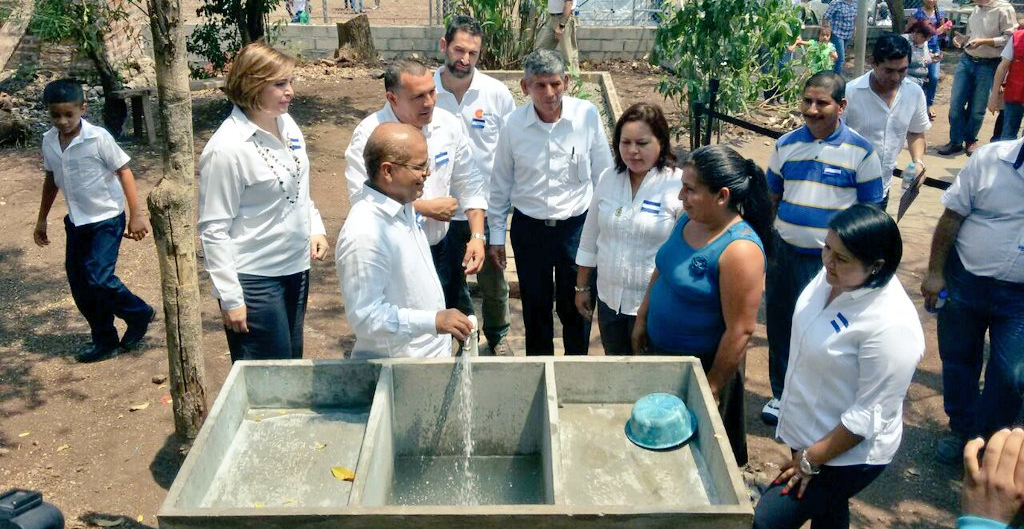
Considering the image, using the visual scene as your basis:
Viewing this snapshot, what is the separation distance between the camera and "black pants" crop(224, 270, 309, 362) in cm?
368

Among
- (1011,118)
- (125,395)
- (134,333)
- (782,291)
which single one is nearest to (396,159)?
(782,291)

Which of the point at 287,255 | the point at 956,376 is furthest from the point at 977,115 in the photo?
the point at 287,255

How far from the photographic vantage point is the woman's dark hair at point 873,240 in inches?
109

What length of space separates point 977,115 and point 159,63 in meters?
8.69

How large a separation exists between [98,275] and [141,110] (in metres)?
4.88

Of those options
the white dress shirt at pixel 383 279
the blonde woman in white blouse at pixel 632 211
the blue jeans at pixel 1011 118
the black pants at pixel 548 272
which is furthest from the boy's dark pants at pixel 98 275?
the blue jeans at pixel 1011 118

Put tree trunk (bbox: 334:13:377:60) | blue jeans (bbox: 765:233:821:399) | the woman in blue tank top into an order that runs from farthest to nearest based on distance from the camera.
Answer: tree trunk (bbox: 334:13:377:60)
blue jeans (bbox: 765:233:821:399)
the woman in blue tank top

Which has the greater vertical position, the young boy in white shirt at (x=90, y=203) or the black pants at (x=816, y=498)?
the young boy in white shirt at (x=90, y=203)

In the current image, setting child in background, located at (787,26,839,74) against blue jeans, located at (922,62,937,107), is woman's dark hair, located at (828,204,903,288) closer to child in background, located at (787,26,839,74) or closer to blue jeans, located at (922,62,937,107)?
child in background, located at (787,26,839,74)

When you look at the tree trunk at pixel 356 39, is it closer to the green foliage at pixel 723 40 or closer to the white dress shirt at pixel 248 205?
the green foliage at pixel 723 40

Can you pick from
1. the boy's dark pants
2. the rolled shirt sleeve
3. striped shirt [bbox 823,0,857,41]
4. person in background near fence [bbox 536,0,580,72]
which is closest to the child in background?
striped shirt [bbox 823,0,857,41]

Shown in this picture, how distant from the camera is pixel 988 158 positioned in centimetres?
389

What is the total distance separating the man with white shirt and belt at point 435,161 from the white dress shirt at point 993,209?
2.16m

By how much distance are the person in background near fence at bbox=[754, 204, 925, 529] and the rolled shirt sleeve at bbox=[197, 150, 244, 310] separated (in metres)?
2.08
